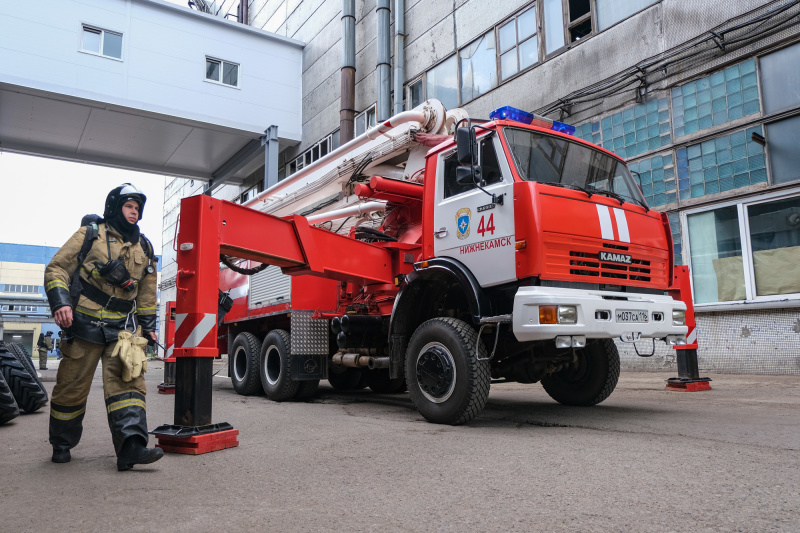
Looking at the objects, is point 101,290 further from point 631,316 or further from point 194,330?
point 631,316

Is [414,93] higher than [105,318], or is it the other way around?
[414,93]

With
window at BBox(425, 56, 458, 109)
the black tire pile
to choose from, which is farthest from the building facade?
the black tire pile

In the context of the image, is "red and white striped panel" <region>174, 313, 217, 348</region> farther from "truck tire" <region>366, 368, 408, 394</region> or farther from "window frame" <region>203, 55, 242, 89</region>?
"window frame" <region>203, 55, 242, 89</region>

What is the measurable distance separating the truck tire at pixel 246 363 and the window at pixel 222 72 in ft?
46.8

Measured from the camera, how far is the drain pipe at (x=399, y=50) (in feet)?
59.1

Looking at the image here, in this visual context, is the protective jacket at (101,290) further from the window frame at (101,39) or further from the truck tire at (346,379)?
the window frame at (101,39)

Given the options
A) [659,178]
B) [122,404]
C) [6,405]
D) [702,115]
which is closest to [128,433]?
[122,404]

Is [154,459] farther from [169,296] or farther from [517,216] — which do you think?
[169,296]

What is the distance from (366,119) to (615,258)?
1563 cm

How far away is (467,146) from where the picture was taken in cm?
544

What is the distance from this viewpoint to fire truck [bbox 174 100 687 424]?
4973 mm

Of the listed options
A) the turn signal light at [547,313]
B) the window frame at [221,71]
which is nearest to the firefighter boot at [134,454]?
the turn signal light at [547,313]

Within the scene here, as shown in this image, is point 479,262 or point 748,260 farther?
point 748,260

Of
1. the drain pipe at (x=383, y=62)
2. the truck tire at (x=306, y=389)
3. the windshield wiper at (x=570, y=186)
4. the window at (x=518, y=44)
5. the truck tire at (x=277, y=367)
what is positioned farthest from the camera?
the drain pipe at (x=383, y=62)
